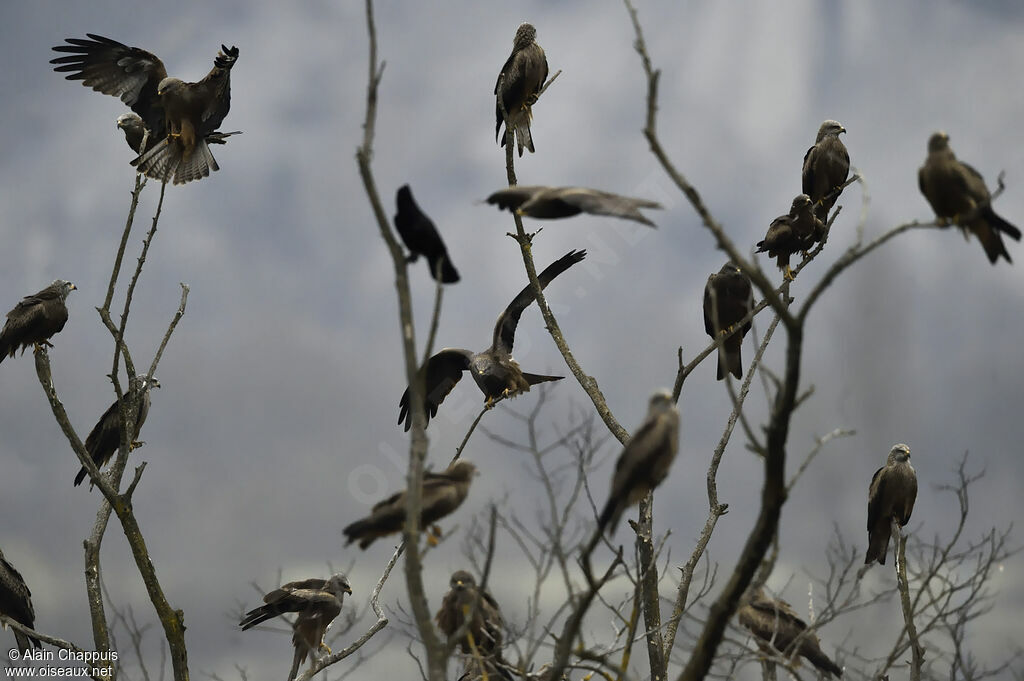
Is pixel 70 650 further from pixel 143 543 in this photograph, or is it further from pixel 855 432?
pixel 855 432

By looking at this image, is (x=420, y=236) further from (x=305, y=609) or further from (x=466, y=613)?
(x=305, y=609)

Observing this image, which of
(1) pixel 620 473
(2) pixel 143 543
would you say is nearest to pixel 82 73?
(2) pixel 143 543

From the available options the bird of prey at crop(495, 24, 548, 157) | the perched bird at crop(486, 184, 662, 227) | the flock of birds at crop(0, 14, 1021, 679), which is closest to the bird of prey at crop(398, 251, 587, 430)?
the flock of birds at crop(0, 14, 1021, 679)

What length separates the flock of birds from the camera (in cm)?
423

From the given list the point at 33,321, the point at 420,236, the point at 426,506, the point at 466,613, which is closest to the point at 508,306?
the point at 466,613

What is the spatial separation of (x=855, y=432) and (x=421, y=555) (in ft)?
5.14

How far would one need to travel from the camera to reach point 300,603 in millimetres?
7484

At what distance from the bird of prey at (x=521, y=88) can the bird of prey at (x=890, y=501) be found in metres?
3.97

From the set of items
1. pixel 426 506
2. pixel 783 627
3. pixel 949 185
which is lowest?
pixel 426 506

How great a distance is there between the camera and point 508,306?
812 cm

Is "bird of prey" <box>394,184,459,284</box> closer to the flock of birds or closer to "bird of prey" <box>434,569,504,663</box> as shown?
the flock of birds

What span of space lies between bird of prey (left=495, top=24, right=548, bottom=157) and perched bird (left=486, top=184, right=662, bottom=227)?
449 cm

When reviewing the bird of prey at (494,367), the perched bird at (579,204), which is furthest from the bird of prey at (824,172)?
the perched bird at (579,204)

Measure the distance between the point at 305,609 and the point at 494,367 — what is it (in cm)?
237
